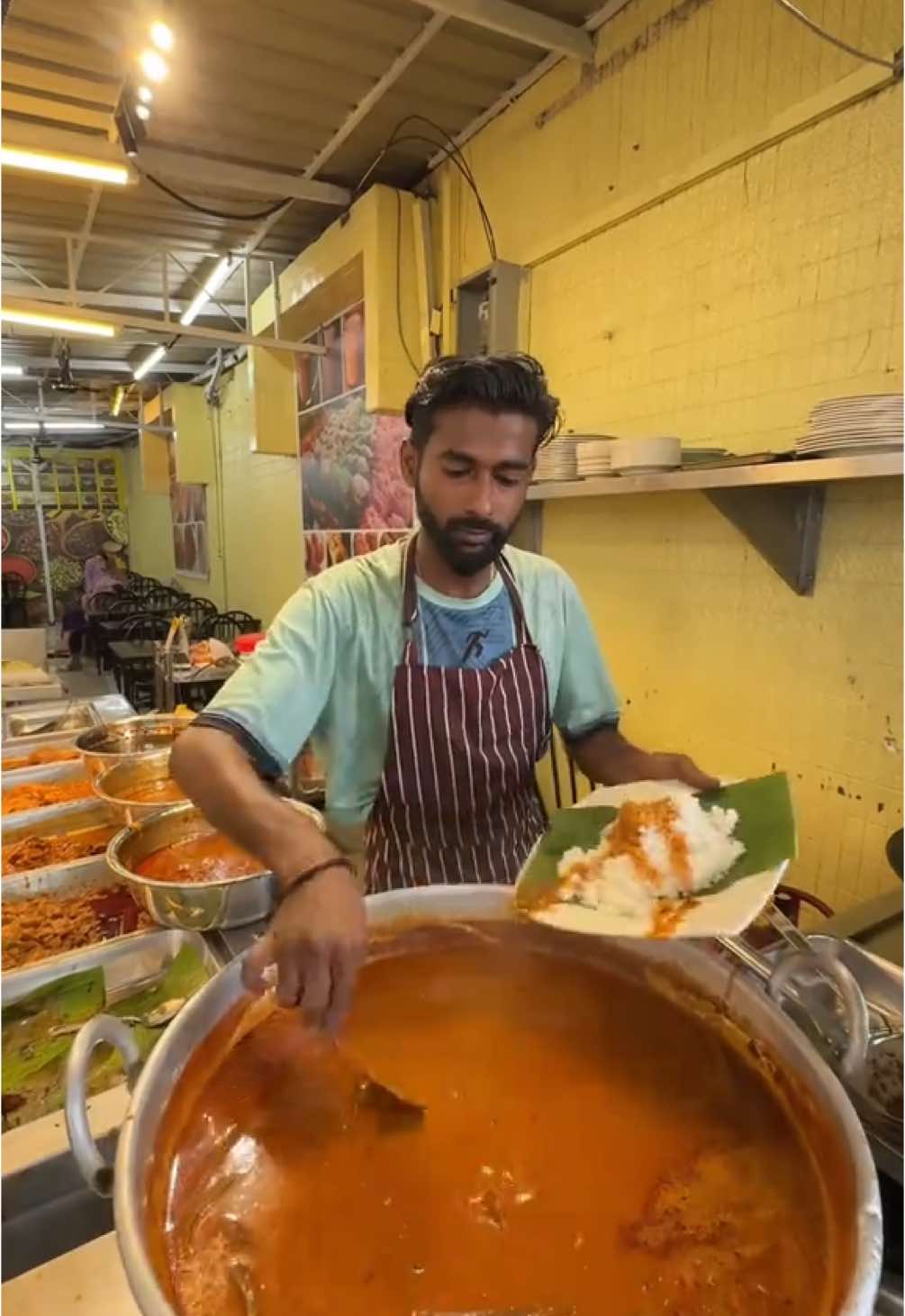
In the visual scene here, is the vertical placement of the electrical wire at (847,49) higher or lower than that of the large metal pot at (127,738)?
higher

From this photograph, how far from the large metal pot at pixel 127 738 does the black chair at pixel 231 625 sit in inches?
183

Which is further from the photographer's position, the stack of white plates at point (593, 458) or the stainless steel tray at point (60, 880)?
the stack of white plates at point (593, 458)

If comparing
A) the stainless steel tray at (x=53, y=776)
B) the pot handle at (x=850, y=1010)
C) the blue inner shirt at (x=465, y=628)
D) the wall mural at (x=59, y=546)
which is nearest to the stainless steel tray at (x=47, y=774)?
the stainless steel tray at (x=53, y=776)

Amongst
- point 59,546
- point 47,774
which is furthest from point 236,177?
point 59,546

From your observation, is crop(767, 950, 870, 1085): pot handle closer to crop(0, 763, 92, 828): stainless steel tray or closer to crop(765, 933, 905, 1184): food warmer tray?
crop(765, 933, 905, 1184): food warmer tray

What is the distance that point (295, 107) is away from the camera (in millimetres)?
3213

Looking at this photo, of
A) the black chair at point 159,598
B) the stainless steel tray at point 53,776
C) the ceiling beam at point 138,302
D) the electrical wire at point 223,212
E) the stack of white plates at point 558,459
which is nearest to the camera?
the stainless steel tray at point 53,776

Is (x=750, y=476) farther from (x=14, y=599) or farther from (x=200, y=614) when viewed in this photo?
(x=14, y=599)

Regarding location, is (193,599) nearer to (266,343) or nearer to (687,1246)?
(266,343)

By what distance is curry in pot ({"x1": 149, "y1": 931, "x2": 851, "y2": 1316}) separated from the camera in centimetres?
62

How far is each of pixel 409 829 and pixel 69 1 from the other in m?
3.01

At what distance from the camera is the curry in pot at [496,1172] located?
624 mm

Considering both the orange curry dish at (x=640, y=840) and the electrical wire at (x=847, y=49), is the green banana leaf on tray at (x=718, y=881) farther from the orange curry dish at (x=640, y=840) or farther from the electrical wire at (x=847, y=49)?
the electrical wire at (x=847, y=49)

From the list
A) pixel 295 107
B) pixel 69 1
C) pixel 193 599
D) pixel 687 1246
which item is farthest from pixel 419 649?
pixel 193 599
